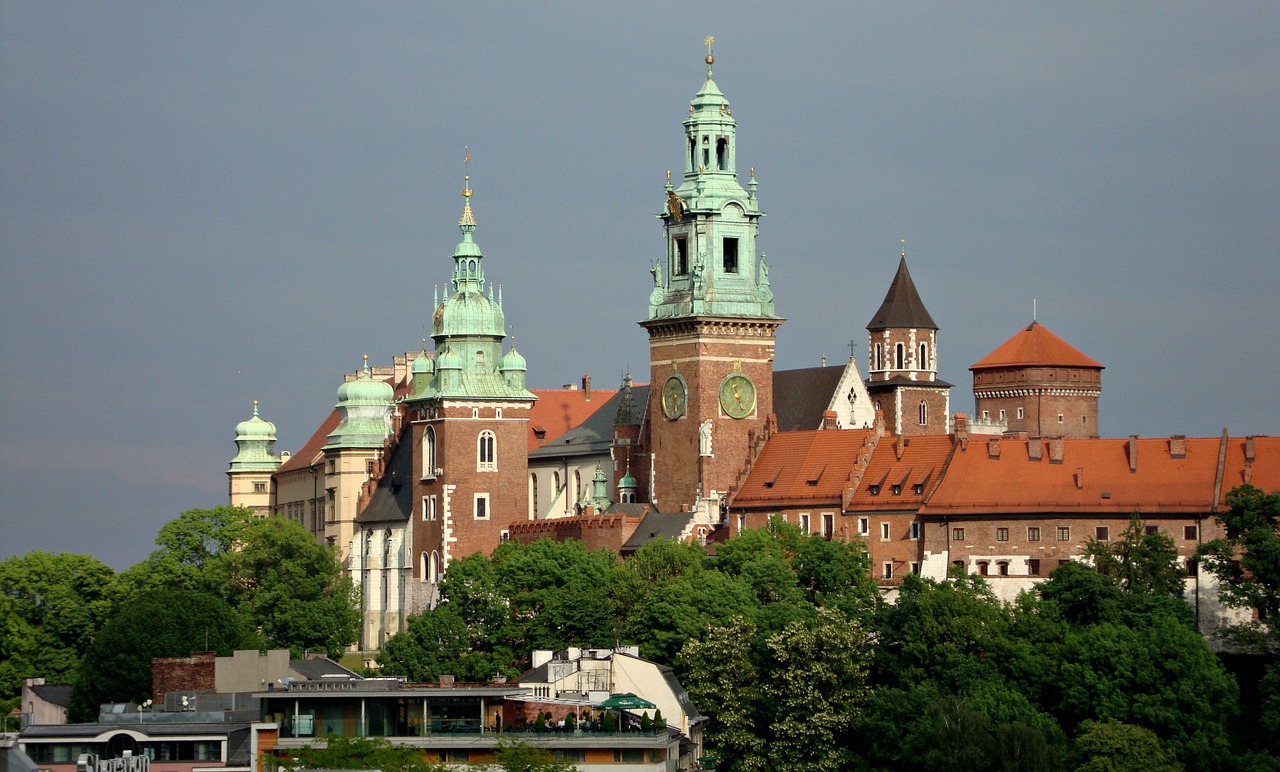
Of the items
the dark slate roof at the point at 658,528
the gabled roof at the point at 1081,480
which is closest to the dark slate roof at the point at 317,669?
the dark slate roof at the point at 658,528

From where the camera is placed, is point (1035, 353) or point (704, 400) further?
point (1035, 353)

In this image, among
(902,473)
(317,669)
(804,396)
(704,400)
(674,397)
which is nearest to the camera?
(317,669)

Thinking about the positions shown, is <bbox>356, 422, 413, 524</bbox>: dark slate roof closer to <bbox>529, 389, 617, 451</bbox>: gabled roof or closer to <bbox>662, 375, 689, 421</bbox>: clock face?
<bbox>529, 389, 617, 451</bbox>: gabled roof

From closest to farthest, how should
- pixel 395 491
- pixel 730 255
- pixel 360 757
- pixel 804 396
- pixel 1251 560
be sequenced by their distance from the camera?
pixel 360 757 → pixel 1251 560 → pixel 730 255 → pixel 804 396 → pixel 395 491

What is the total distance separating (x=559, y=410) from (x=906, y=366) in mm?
22949

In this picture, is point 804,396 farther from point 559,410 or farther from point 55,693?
point 55,693

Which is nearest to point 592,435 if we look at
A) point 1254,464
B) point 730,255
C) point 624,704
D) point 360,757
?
point 730,255

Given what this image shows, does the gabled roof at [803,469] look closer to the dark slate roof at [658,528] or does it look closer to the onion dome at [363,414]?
the dark slate roof at [658,528]

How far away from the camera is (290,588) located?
15700cm

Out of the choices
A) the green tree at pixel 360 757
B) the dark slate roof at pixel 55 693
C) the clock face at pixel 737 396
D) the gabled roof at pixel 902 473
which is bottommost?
the green tree at pixel 360 757

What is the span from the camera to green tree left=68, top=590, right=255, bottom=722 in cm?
12775

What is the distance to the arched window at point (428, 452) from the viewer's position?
16025cm

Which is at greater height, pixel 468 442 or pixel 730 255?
pixel 730 255

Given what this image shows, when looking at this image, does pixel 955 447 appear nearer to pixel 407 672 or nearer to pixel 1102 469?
pixel 1102 469
